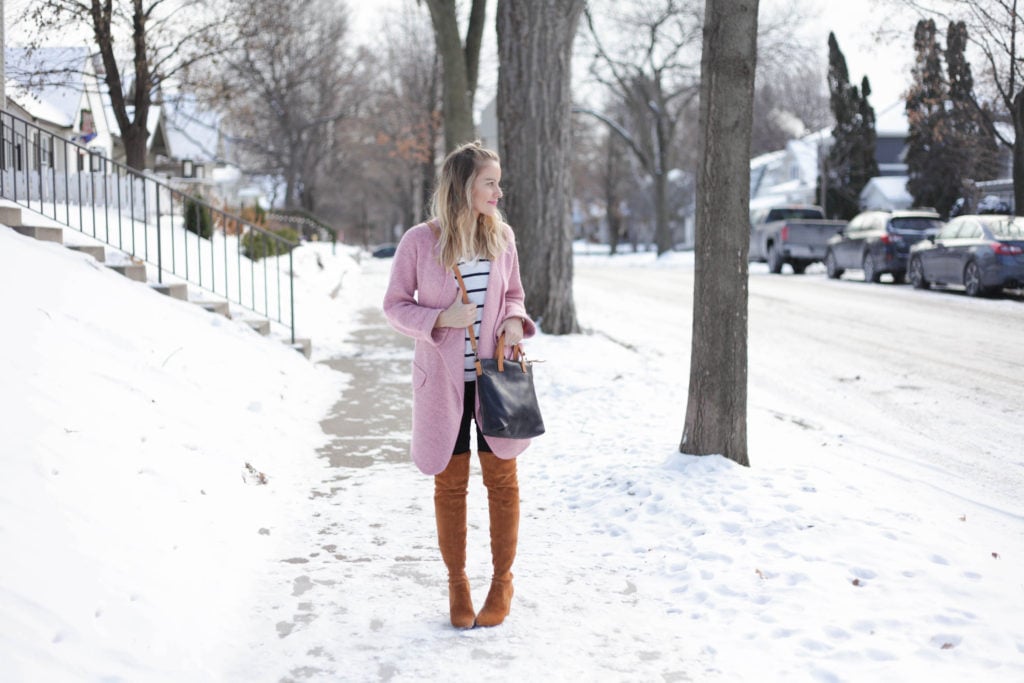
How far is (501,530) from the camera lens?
13.3 ft

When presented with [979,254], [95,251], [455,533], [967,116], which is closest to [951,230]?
[979,254]

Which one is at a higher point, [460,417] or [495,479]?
[460,417]

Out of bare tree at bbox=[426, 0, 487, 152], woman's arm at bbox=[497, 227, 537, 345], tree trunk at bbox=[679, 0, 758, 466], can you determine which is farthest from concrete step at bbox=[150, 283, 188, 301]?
woman's arm at bbox=[497, 227, 537, 345]

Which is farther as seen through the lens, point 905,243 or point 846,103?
point 846,103

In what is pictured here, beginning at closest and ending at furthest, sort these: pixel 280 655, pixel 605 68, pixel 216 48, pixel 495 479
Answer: pixel 280 655 < pixel 495 479 < pixel 216 48 < pixel 605 68

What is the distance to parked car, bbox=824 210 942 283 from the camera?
Answer: 72.5 ft

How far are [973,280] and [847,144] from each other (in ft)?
109

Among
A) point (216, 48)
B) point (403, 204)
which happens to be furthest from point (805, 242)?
point (403, 204)

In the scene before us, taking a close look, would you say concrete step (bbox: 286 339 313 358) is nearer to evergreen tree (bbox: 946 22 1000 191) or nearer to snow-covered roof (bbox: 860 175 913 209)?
evergreen tree (bbox: 946 22 1000 191)

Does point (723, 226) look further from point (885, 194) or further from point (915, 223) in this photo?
point (885, 194)

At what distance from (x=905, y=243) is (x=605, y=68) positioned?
2257 centimetres

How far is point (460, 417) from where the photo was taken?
393 cm

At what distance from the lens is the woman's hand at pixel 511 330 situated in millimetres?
3961

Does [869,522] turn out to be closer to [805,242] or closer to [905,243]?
[905,243]
